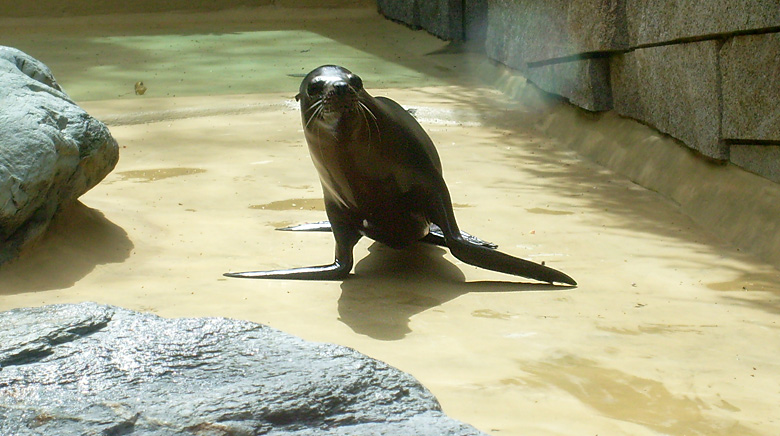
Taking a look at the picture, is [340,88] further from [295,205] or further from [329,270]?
[295,205]

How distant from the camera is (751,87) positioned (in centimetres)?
459

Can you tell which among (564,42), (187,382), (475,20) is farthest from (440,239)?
(475,20)

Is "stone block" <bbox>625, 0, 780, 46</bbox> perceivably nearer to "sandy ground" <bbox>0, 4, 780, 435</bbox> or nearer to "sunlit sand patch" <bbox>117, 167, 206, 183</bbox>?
"sandy ground" <bbox>0, 4, 780, 435</bbox>

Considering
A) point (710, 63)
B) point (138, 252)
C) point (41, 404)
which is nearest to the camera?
point (41, 404)

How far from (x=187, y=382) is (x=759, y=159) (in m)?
3.57

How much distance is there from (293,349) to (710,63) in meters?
3.54

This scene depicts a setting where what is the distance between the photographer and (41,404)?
1.92 meters

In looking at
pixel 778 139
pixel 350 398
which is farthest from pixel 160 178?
→ pixel 350 398

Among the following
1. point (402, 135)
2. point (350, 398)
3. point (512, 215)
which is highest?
point (402, 135)

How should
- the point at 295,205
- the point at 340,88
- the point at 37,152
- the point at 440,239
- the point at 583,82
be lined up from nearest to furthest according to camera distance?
the point at 340,88 → the point at 37,152 → the point at 440,239 → the point at 295,205 → the point at 583,82

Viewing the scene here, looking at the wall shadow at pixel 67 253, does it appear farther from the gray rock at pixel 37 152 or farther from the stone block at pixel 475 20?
the stone block at pixel 475 20

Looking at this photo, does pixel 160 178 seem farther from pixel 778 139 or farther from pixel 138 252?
pixel 778 139

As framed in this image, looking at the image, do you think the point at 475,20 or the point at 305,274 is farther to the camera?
the point at 475,20

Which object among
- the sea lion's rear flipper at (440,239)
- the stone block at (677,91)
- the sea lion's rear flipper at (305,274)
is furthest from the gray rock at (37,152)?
the stone block at (677,91)
